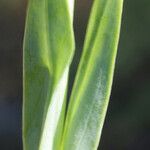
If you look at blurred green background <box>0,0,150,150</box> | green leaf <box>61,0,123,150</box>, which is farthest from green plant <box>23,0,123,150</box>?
blurred green background <box>0,0,150,150</box>

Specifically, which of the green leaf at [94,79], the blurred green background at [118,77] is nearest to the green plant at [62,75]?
the green leaf at [94,79]

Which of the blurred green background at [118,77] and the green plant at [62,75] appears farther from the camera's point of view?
the blurred green background at [118,77]

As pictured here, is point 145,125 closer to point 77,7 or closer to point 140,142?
point 140,142

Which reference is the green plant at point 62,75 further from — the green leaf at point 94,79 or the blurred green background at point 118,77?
the blurred green background at point 118,77

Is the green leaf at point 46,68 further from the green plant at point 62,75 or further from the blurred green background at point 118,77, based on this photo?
the blurred green background at point 118,77

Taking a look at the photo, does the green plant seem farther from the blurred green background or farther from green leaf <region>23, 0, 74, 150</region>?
the blurred green background

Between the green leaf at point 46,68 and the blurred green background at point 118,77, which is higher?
A: the green leaf at point 46,68
